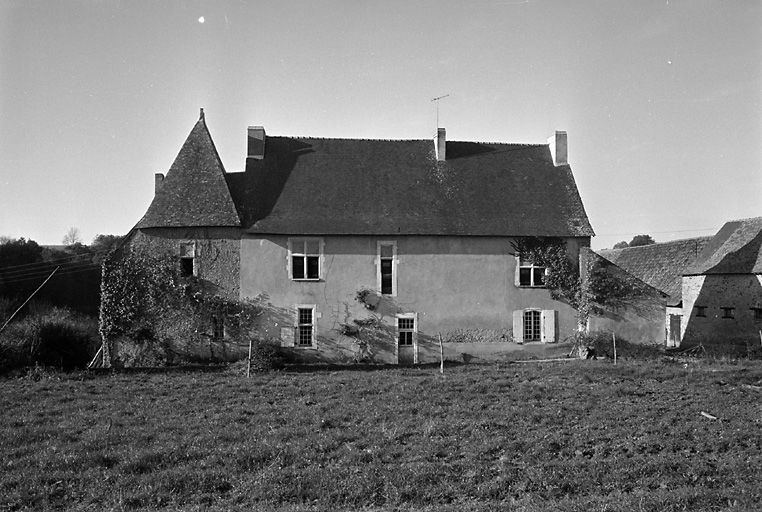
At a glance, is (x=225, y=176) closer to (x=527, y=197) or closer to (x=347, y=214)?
(x=347, y=214)

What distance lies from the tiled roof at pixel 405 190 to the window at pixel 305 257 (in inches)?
18.6

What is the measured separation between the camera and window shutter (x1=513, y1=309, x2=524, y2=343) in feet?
70.0

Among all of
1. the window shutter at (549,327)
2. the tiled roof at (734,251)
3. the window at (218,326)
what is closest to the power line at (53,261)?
the window at (218,326)

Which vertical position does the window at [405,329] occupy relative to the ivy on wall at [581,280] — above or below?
below

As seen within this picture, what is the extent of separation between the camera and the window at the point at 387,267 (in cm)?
2133

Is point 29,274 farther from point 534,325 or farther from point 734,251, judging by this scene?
point 734,251

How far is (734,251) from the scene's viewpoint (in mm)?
27203

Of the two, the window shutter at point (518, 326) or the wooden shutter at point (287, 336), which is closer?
the wooden shutter at point (287, 336)

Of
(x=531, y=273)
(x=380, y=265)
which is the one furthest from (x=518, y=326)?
(x=380, y=265)

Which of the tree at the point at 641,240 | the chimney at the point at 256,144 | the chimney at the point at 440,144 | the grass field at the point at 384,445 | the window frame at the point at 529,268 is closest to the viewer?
the grass field at the point at 384,445

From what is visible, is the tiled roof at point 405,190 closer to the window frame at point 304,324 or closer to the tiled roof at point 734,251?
the window frame at point 304,324

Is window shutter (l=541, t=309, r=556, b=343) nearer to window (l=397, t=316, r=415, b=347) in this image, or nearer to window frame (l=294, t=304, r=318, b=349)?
window (l=397, t=316, r=415, b=347)

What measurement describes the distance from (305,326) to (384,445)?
12053mm

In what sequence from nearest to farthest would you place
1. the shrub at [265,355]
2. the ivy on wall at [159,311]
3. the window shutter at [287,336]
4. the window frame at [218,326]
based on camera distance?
the shrub at [265,355] < the ivy on wall at [159,311] < the window frame at [218,326] < the window shutter at [287,336]
